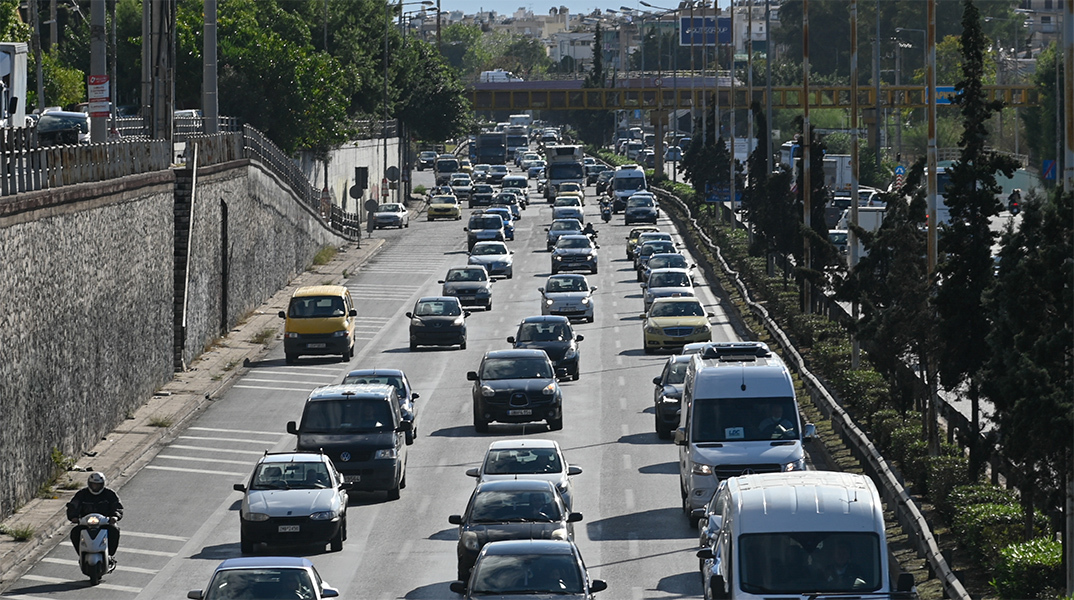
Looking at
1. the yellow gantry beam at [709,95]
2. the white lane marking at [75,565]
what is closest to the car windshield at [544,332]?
the white lane marking at [75,565]

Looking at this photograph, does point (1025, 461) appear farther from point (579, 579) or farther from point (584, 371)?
point (584, 371)

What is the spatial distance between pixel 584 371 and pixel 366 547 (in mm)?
19529

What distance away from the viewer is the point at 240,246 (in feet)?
182

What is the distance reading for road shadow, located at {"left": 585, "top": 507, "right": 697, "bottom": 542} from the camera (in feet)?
83.7

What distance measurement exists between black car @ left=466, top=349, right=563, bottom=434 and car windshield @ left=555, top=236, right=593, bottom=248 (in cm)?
3379

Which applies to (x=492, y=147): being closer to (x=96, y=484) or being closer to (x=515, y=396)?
(x=515, y=396)

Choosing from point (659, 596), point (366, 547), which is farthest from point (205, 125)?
point (659, 596)

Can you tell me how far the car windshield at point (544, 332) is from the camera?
42.1 meters

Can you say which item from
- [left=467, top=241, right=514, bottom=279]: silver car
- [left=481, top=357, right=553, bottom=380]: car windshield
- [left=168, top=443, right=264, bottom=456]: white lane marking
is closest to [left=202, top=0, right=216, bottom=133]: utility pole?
[left=467, top=241, right=514, bottom=279]: silver car

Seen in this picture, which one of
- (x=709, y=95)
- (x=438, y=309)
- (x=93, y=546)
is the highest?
(x=709, y=95)

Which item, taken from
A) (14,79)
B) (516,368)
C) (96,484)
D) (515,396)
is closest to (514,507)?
(96,484)

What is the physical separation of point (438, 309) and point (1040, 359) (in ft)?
105

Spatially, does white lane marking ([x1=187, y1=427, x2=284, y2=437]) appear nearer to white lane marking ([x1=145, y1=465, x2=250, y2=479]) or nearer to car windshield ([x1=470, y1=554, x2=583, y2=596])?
white lane marking ([x1=145, y1=465, x2=250, y2=479])

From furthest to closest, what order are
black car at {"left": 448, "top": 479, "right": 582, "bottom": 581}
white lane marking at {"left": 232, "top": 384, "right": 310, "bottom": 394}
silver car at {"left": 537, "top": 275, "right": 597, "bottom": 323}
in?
silver car at {"left": 537, "top": 275, "right": 597, "bottom": 323} < white lane marking at {"left": 232, "top": 384, "right": 310, "bottom": 394} < black car at {"left": 448, "top": 479, "right": 582, "bottom": 581}
